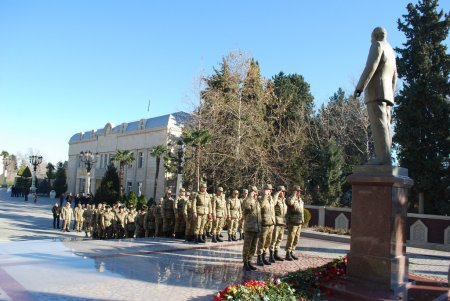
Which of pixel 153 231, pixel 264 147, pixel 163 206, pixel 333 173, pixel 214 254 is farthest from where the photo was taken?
pixel 264 147

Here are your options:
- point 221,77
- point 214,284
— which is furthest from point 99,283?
point 221,77

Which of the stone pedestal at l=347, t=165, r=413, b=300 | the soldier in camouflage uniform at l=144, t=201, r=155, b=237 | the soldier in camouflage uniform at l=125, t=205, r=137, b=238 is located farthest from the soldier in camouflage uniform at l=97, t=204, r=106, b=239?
the stone pedestal at l=347, t=165, r=413, b=300

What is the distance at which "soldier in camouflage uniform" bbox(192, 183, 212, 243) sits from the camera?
1362cm

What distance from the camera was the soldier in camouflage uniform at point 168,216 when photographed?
15.7 metres

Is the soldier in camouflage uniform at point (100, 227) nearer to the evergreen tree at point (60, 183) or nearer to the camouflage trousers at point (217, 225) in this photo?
the camouflage trousers at point (217, 225)

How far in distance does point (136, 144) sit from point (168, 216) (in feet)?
115

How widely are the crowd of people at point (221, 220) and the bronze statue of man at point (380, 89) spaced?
11.0 ft

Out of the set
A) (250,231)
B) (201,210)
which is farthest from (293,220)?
(201,210)

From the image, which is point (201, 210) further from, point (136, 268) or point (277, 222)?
point (136, 268)

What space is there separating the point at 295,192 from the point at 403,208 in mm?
4502

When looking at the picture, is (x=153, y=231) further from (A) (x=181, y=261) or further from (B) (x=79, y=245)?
(A) (x=181, y=261)

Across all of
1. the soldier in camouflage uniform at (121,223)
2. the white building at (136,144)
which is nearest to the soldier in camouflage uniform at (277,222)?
the soldier in camouflage uniform at (121,223)

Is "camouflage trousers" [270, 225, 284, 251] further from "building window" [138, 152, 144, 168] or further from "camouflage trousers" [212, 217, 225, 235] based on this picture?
"building window" [138, 152, 144, 168]

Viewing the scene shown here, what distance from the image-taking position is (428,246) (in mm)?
18656
